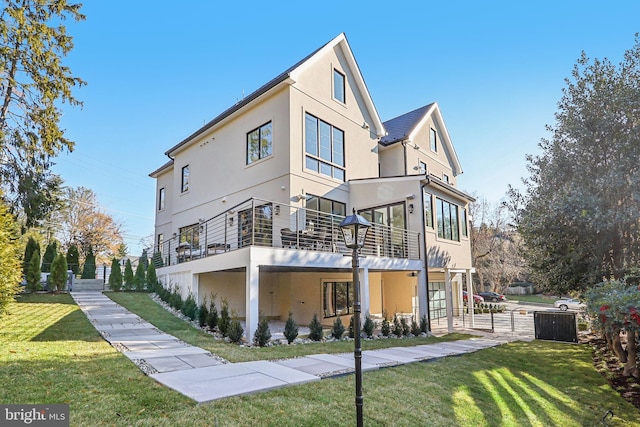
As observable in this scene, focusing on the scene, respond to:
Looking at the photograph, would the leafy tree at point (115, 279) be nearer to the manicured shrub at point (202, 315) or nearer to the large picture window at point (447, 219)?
the manicured shrub at point (202, 315)

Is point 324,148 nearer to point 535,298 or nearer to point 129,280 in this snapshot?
point 129,280

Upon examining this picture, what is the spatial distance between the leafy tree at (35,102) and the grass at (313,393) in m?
6.37

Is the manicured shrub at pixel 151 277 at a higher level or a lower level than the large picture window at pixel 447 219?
lower

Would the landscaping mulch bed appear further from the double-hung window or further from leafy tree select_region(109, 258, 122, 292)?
leafy tree select_region(109, 258, 122, 292)

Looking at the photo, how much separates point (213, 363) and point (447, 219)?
13.7 m

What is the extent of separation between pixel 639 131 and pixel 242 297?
47.3ft

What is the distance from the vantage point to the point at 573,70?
13.0 m

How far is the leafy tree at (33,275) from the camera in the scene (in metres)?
14.6

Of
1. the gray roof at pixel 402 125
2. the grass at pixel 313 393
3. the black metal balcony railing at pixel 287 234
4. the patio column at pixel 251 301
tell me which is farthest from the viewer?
the gray roof at pixel 402 125

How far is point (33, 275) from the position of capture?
14.6 m

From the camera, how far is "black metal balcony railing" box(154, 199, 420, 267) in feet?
38.2

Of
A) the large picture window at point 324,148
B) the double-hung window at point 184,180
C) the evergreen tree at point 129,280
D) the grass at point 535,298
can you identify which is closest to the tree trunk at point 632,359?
the large picture window at point 324,148

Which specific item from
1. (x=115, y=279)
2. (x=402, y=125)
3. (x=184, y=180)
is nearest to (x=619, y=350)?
(x=402, y=125)

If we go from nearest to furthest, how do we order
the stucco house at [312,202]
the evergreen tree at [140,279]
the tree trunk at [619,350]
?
the tree trunk at [619,350]
the stucco house at [312,202]
the evergreen tree at [140,279]
